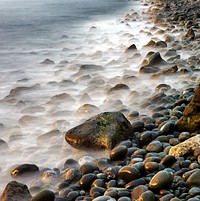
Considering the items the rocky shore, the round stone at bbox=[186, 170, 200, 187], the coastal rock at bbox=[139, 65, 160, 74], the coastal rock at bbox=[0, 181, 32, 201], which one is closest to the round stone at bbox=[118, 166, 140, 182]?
the rocky shore

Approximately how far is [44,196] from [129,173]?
67cm

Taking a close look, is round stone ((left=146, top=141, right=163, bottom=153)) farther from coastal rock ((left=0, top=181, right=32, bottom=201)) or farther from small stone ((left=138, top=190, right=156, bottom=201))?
coastal rock ((left=0, top=181, right=32, bottom=201))

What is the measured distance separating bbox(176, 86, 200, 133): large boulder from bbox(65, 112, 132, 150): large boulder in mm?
538

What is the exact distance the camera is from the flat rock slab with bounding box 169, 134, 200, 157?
3113mm

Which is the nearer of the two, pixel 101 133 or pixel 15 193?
pixel 15 193

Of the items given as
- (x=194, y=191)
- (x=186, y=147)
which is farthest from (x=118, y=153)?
(x=194, y=191)

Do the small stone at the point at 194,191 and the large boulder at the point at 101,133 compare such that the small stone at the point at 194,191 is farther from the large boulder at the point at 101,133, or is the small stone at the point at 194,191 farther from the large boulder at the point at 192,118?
the large boulder at the point at 101,133

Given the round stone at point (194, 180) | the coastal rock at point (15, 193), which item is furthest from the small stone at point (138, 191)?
the coastal rock at point (15, 193)

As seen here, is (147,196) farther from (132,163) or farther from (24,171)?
(24,171)

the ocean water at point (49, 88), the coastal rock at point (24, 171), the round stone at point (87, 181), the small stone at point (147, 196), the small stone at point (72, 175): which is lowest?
the ocean water at point (49, 88)

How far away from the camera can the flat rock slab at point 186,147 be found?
3.11 m

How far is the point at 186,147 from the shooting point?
10.3 ft

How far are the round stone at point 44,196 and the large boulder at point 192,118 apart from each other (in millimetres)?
1496

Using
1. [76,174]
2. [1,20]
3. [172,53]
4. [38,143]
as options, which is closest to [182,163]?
[76,174]
